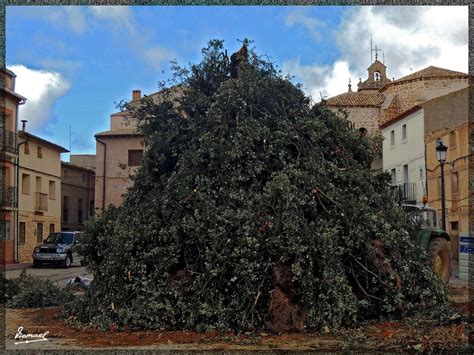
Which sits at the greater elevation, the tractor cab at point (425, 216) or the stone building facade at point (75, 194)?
the stone building facade at point (75, 194)

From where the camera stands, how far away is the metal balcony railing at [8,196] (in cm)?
2497

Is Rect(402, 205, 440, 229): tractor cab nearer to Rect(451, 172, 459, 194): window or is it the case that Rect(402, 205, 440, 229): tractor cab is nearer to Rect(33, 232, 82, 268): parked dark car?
Rect(451, 172, 459, 194): window

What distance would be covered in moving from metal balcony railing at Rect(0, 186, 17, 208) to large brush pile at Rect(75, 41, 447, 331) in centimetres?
1832

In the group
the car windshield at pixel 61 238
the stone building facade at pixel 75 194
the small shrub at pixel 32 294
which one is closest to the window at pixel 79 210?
the stone building facade at pixel 75 194

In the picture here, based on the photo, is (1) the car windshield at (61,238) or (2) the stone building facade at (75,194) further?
(2) the stone building facade at (75,194)

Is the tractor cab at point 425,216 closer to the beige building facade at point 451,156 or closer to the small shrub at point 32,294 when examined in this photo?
the beige building facade at point 451,156

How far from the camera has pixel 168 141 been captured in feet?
27.0

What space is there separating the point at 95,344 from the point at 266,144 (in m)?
3.33

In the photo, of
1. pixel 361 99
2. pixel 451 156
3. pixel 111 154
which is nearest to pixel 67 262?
pixel 111 154

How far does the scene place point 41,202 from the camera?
99.9 feet

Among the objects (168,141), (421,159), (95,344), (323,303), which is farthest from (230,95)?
(421,159)

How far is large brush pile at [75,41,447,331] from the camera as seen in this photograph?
A: 6645 mm

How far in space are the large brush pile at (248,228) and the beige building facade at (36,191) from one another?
20.4 m

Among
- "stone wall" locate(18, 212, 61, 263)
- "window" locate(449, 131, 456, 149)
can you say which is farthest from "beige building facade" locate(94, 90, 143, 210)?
"window" locate(449, 131, 456, 149)
